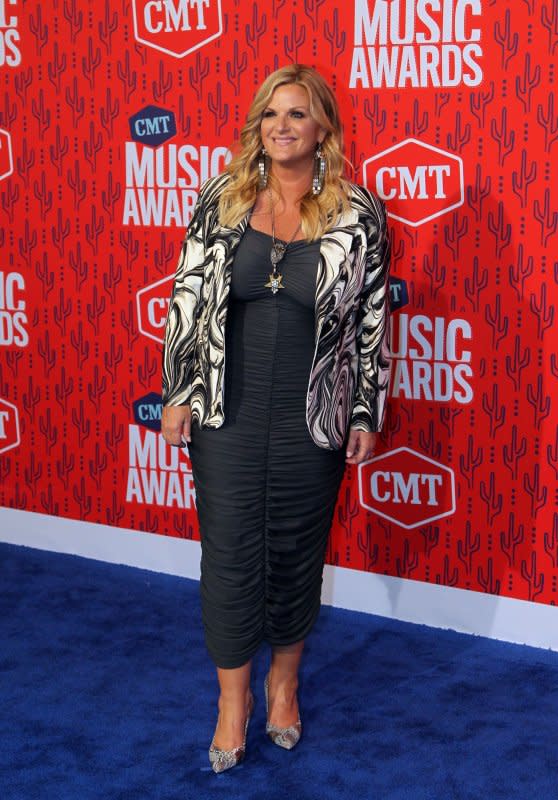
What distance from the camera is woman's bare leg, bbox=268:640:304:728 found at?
2.55 meters

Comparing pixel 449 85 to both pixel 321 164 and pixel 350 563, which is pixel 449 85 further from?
pixel 350 563

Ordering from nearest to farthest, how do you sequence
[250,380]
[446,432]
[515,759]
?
1. [250,380]
2. [515,759]
3. [446,432]

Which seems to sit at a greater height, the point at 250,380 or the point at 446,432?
the point at 250,380

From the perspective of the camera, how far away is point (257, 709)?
8.88 feet

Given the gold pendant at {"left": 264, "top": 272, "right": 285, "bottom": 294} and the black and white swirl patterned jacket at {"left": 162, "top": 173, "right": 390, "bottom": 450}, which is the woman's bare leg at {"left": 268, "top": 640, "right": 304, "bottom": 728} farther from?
the gold pendant at {"left": 264, "top": 272, "right": 285, "bottom": 294}

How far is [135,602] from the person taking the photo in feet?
11.3

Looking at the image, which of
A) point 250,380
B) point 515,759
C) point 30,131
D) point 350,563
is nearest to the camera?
point 250,380

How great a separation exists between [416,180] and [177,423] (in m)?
1.18

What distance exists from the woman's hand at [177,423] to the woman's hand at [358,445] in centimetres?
39

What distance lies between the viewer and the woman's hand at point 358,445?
2.47 metres

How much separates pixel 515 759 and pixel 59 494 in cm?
207

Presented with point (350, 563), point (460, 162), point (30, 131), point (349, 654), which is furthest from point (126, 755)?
point (30, 131)

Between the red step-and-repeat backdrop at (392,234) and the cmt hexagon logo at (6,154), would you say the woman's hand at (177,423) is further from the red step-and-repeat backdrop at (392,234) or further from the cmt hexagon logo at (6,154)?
the cmt hexagon logo at (6,154)

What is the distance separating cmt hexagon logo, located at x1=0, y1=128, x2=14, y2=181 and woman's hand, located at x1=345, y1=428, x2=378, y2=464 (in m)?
1.98
